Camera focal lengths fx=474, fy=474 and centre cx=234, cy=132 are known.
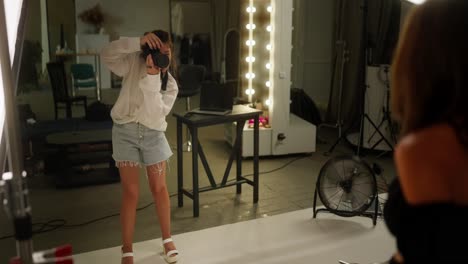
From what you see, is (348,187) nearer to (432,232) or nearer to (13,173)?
(432,232)

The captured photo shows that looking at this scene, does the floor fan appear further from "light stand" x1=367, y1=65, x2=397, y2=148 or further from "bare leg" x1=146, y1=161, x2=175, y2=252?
"light stand" x1=367, y1=65, x2=397, y2=148

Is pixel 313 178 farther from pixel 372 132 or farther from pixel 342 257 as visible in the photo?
pixel 342 257

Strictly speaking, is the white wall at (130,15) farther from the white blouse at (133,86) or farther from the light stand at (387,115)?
the white blouse at (133,86)

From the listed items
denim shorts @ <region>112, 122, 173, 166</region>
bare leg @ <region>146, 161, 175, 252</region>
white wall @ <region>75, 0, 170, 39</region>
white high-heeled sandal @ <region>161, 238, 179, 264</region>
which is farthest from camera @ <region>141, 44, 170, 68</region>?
white wall @ <region>75, 0, 170, 39</region>

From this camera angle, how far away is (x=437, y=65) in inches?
35.8

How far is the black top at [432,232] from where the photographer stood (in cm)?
93

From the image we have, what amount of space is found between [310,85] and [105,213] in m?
3.60

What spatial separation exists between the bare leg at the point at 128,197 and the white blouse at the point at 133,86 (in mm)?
236

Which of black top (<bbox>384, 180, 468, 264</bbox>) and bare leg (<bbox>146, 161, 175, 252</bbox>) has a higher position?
black top (<bbox>384, 180, 468, 264</bbox>)

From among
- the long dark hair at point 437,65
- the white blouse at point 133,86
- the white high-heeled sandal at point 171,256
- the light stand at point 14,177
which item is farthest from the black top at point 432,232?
the white high-heeled sandal at point 171,256

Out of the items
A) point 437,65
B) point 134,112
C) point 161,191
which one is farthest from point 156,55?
point 437,65

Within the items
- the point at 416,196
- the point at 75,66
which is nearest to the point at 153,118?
the point at 416,196

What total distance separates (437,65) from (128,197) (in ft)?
5.85

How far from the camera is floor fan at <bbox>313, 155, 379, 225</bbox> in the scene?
278cm
